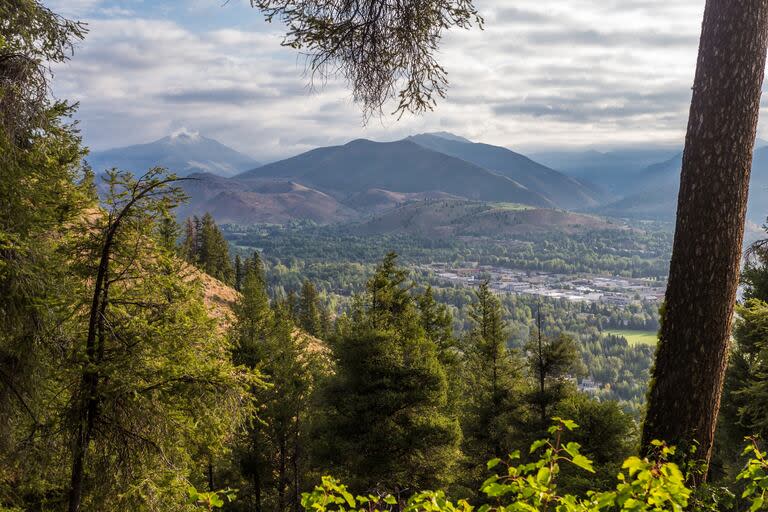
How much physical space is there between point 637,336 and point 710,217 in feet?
506

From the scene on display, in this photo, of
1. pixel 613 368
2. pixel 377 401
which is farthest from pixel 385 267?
pixel 613 368

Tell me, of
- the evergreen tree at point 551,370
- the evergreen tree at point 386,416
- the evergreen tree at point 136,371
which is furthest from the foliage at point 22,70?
the evergreen tree at point 551,370

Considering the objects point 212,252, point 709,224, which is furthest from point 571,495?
point 212,252

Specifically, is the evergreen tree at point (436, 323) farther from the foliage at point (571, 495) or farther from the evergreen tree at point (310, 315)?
the evergreen tree at point (310, 315)

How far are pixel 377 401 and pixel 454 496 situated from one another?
415 centimetres

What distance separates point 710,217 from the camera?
4.69m

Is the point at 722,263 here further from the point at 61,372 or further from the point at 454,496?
the point at 454,496

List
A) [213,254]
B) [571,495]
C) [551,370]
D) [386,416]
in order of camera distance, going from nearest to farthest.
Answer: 1. [571,495]
2. [386,416]
3. [551,370]
4. [213,254]

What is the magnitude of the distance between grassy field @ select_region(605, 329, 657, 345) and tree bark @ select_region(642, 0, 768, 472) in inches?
5354

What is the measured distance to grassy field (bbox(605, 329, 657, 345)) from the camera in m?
132

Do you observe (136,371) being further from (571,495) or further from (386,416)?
(386,416)

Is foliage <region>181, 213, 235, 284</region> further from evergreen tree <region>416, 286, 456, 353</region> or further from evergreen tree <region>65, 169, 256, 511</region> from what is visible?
evergreen tree <region>65, 169, 256, 511</region>

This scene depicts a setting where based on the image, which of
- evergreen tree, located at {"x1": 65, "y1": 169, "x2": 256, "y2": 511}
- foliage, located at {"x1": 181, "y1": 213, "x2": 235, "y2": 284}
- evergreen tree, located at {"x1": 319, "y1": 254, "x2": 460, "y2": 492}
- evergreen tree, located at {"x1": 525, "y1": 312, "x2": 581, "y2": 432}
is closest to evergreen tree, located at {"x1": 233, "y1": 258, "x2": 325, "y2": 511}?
evergreen tree, located at {"x1": 319, "y1": 254, "x2": 460, "y2": 492}

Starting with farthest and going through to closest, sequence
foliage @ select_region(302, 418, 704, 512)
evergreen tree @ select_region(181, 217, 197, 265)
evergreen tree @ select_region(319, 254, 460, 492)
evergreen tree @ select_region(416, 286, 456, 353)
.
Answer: evergreen tree @ select_region(181, 217, 197, 265), evergreen tree @ select_region(416, 286, 456, 353), evergreen tree @ select_region(319, 254, 460, 492), foliage @ select_region(302, 418, 704, 512)
